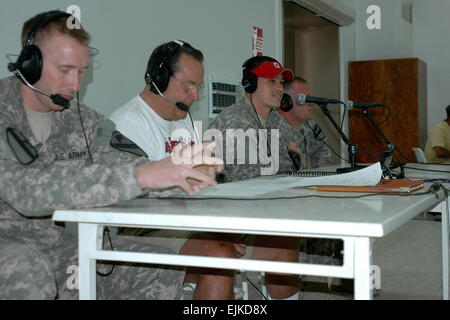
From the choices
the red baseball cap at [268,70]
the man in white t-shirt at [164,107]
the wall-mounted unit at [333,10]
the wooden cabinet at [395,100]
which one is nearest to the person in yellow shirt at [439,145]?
the wooden cabinet at [395,100]

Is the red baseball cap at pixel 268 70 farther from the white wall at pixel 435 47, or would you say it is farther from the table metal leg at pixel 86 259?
the white wall at pixel 435 47

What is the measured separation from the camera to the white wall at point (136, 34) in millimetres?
1835

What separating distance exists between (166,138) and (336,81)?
3931 mm

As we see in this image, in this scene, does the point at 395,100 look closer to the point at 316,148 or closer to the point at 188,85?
the point at 316,148

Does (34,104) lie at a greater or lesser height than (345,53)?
lesser

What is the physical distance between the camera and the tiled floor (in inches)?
92.7

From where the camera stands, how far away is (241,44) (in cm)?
343

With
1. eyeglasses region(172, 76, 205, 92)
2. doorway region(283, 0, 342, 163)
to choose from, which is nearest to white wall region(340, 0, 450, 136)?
doorway region(283, 0, 342, 163)

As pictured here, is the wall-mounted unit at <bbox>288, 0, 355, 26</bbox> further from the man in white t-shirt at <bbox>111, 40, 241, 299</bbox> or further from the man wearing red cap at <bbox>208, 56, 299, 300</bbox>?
the man in white t-shirt at <bbox>111, 40, 241, 299</bbox>

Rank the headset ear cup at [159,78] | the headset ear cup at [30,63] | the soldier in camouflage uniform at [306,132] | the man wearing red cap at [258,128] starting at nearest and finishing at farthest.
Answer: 1. the headset ear cup at [30,63]
2. the headset ear cup at [159,78]
3. the man wearing red cap at [258,128]
4. the soldier in camouflage uniform at [306,132]

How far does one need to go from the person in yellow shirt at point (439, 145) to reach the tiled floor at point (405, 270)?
34.4 inches

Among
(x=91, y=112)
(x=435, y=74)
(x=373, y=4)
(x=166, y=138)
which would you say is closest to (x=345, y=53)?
→ (x=373, y=4)

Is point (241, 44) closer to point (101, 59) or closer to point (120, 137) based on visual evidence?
point (101, 59)

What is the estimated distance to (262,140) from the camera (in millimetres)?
2168
